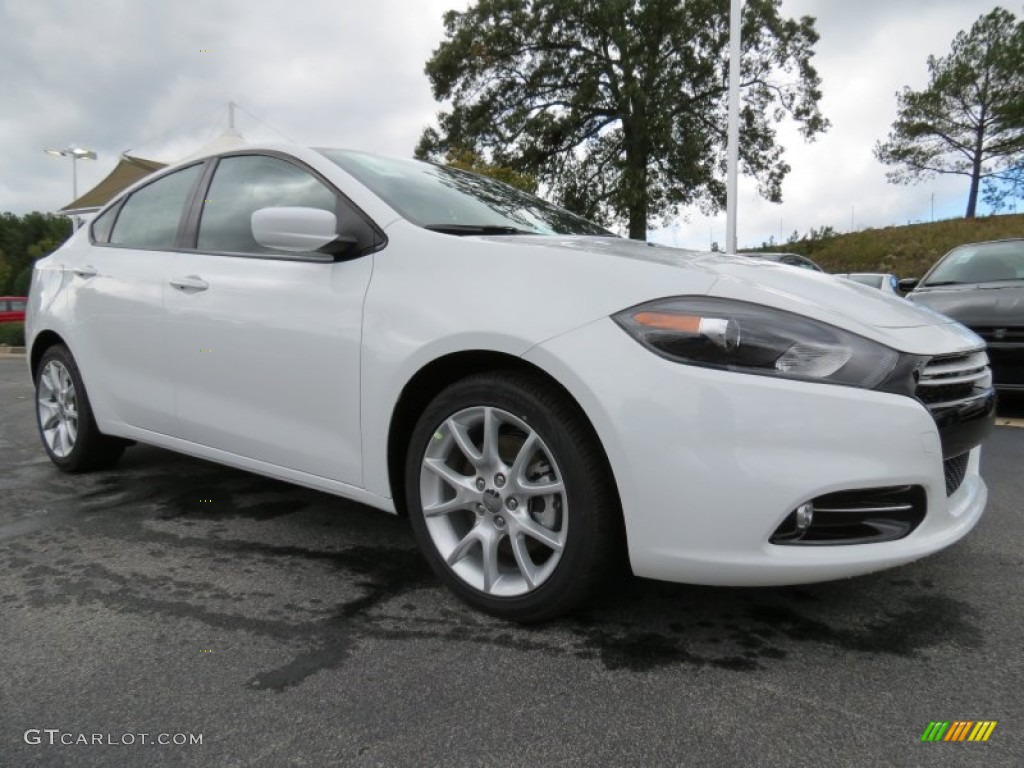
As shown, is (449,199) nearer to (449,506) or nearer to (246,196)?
(246,196)

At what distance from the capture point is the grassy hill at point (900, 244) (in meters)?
23.9

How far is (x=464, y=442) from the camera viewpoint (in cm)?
218

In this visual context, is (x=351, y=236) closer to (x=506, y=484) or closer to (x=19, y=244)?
(x=506, y=484)

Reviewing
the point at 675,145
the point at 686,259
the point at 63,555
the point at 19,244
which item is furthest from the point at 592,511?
the point at 19,244

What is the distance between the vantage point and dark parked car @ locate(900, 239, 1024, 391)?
504 centimetres

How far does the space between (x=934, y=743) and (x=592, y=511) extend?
0.87 m

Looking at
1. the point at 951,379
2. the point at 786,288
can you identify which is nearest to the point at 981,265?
the point at 951,379

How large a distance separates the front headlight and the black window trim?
969 millimetres

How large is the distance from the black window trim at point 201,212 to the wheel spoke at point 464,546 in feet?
3.04

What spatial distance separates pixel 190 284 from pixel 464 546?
158cm

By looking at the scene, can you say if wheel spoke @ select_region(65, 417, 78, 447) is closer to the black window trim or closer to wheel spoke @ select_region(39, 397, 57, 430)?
wheel spoke @ select_region(39, 397, 57, 430)

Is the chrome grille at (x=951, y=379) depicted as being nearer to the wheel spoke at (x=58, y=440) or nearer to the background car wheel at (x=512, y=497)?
the background car wheel at (x=512, y=497)

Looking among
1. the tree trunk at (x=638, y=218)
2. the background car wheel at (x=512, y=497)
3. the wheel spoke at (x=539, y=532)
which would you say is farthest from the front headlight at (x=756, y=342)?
the tree trunk at (x=638, y=218)

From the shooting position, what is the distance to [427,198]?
270 cm
